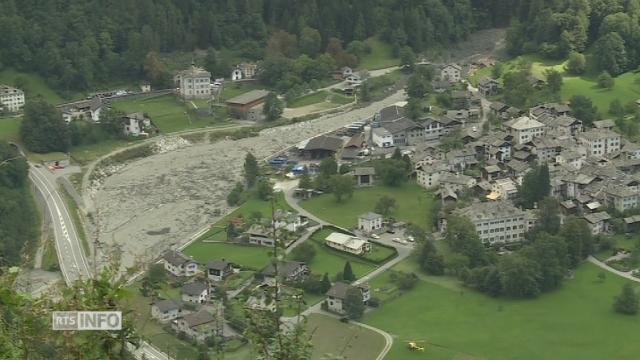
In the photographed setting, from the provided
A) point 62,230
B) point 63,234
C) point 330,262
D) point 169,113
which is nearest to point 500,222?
point 330,262

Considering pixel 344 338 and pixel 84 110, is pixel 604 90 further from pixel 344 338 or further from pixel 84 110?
pixel 344 338

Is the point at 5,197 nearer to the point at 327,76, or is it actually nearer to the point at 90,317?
the point at 327,76

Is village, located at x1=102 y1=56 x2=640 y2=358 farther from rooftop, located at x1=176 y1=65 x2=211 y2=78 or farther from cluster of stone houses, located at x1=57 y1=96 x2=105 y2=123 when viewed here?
cluster of stone houses, located at x1=57 y1=96 x2=105 y2=123

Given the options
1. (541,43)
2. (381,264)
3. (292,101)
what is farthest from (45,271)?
(541,43)

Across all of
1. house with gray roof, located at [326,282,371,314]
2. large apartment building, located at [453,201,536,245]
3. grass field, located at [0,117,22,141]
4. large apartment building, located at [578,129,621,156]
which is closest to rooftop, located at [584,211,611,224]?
large apartment building, located at [453,201,536,245]

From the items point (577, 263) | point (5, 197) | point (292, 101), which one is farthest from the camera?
point (292, 101)

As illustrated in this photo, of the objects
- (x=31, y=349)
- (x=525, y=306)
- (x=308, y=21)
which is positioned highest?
(x=31, y=349)
